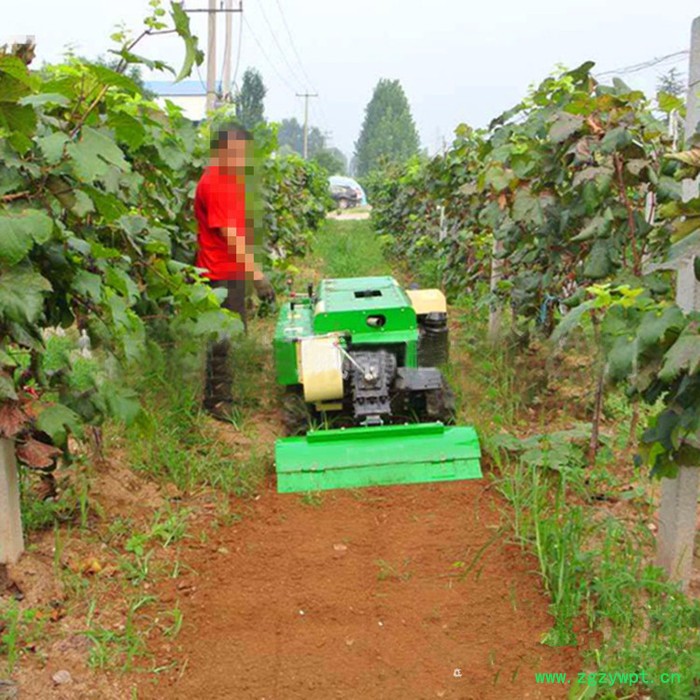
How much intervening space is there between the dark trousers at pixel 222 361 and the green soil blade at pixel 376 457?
1.14 meters

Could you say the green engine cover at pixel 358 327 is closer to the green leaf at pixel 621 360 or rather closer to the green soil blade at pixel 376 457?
the green soil blade at pixel 376 457

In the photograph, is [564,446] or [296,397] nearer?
[564,446]

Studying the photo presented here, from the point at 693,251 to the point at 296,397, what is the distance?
3.29 meters

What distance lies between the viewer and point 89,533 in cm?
381

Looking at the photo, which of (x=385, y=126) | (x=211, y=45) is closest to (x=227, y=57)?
(x=211, y=45)

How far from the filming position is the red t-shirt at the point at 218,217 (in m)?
5.35

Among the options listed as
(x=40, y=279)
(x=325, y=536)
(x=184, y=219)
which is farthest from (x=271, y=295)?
(x=40, y=279)

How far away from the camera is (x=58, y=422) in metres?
3.22

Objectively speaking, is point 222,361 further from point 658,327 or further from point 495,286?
point 658,327

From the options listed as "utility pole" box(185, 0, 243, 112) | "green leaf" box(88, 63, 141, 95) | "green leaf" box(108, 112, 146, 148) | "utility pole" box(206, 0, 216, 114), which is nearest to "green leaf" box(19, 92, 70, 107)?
"green leaf" box(88, 63, 141, 95)

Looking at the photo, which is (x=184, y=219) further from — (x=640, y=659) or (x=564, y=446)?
(x=640, y=659)

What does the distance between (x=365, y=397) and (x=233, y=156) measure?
5.56 ft

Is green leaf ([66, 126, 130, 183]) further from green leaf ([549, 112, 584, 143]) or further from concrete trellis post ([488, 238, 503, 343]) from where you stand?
concrete trellis post ([488, 238, 503, 343])

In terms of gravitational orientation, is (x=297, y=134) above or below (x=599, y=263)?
above
